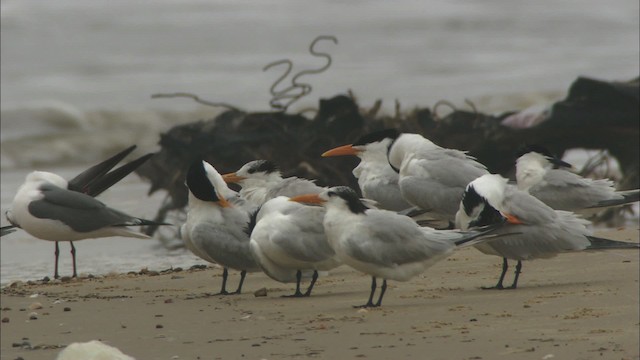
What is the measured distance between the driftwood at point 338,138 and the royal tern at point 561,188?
3109mm

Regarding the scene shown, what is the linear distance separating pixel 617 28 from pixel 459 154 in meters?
16.5

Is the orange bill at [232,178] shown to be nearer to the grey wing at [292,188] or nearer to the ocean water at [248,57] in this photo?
the grey wing at [292,188]

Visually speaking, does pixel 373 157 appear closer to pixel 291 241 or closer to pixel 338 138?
pixel 291 241

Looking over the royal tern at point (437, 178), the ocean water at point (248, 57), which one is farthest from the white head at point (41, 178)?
the ocean water at point (248, 57)

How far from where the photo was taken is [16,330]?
6.63m

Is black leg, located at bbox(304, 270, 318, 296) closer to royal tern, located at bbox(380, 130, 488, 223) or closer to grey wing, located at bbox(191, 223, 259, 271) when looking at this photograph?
grey wing, located at bbox(191, 223, 259, 271)

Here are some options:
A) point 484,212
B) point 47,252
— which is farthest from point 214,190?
point 47,252

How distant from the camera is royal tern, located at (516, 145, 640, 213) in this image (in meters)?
8.17

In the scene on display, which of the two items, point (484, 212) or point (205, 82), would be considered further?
point (205, 82)

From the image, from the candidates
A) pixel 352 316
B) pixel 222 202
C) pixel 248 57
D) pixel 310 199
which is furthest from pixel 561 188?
pixel 248 57

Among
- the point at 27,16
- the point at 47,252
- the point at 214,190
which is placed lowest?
the point at 47,252

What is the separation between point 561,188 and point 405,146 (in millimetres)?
1018

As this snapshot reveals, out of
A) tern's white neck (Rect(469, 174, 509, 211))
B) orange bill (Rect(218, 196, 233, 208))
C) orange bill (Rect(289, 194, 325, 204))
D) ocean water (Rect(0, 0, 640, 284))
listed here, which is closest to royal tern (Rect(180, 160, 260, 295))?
orange bill (Rect(218, 196, 233, 208))

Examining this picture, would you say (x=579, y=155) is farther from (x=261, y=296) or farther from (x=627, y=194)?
(x=261, y=296)
